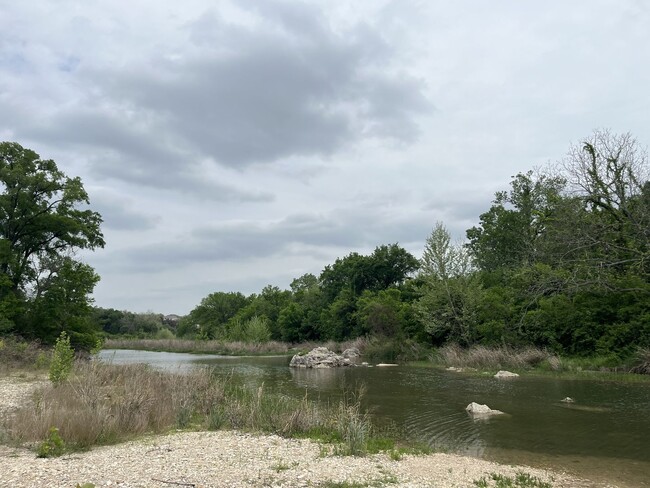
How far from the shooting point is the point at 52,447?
10.7m

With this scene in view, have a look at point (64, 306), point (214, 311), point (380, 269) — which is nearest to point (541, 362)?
point (64, 306)

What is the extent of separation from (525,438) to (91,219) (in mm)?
41963

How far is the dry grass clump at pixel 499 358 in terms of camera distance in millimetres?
33656

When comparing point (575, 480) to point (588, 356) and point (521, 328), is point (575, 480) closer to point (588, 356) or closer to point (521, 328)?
point (588, 356)

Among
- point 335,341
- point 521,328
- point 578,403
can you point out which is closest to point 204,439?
point 578,403

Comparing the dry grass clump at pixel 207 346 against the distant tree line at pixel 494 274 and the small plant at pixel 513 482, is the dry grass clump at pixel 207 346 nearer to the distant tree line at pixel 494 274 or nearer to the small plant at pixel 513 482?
the distant tree line at pixel 494 274

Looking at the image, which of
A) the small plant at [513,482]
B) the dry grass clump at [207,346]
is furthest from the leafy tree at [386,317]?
the small plant at [513,482]

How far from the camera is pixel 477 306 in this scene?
1667 inches

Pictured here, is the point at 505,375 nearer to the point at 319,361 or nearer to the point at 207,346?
the point at 319,361

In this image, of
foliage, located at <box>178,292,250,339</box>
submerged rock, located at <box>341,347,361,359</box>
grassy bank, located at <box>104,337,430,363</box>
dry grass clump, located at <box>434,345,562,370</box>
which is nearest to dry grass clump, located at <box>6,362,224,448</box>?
dry grass clump, located at <box>434,345,562,370</box>

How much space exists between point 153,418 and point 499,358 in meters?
28.3

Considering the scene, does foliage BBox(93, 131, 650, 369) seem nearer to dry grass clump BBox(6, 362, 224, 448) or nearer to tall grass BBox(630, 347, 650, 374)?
tall grass BBox(630, 347, 650, 374)

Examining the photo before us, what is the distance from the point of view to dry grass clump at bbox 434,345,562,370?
33.7m

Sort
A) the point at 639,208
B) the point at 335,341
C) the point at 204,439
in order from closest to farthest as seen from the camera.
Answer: the point at 204,439 < the point at 639,208 < the point at 335,341
